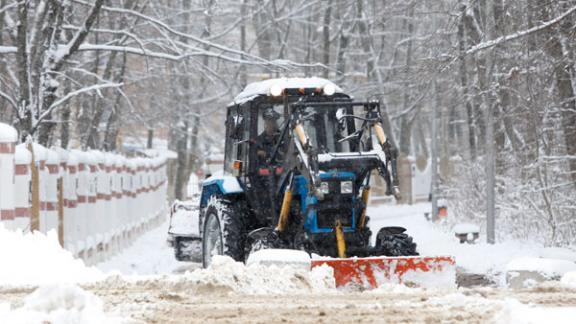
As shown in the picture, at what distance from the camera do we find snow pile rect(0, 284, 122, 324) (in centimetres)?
675

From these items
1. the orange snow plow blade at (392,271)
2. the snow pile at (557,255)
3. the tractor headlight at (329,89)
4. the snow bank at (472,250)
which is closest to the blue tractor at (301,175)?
the tractor headlight at (329,89)

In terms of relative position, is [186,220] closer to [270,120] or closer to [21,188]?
[270,120]

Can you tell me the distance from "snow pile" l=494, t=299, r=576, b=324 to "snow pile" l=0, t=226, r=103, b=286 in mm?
4209

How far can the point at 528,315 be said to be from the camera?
7.10 meters

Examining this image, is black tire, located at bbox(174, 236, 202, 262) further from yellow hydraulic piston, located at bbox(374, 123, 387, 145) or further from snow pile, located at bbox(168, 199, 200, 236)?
yellow hydraulic piston, located at bbox(374, 123, 387, 145)

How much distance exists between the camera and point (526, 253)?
17.3 meters

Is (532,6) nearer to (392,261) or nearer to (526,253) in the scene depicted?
(526,253)

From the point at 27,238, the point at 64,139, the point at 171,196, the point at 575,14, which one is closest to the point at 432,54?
the point at 575,14

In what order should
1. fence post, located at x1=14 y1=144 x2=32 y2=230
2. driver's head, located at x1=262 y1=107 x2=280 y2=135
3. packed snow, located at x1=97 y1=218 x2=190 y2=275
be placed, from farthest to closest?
packed snow, located at x1=97 y1=218 x2=190 y2=275, driver's head, located at x1=262 y1=107 x2=280 y2=135, fence post, located at x1=14 y1=144 x2=32 y2=230

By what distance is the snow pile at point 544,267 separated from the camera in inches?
435

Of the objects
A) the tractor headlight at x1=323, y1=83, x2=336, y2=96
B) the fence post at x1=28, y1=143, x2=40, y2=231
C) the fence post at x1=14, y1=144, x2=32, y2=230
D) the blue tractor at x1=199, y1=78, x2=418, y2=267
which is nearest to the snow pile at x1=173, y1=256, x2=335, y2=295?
the blue tractor at x1=199, y1=78, x2=418, y2=267

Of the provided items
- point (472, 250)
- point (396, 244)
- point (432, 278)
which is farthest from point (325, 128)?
point (472, 250)

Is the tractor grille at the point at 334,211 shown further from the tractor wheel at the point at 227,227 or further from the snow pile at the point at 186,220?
the snow pile at the point at 186,220

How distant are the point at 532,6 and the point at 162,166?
2111 centimetres
